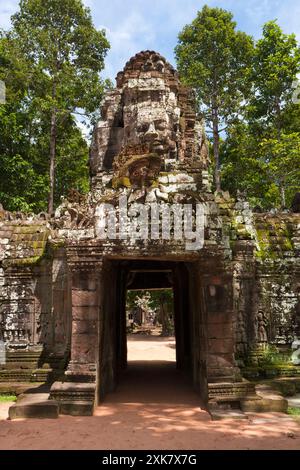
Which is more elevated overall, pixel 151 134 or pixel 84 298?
pixel 151 134

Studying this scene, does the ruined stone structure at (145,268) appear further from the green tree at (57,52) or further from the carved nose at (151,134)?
the green tree at (57,52)

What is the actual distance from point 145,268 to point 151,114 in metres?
4.68

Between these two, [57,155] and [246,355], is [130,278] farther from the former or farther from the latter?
[57,155]

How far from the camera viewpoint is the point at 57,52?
26.2m

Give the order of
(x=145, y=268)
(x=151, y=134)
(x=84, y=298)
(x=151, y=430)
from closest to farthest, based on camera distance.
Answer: (x=151, y=430) → (x=84, y=298) → (x=151, y=134) → (x=145, y=268)

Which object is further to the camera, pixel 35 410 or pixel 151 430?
pixel 35 410

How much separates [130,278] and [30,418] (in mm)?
Answer: 8137

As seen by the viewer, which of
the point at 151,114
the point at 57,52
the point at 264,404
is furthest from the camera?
the point at 57,52

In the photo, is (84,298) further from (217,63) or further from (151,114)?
(217,63)

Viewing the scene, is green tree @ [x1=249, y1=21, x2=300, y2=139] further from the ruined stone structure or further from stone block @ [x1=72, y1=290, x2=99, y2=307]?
stone block @ [x1=72, y1=290, x2=99, y2=307]

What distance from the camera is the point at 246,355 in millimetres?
10250

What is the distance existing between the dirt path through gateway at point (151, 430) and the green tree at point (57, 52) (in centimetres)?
1962

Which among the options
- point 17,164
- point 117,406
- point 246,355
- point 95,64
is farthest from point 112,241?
point 95,64

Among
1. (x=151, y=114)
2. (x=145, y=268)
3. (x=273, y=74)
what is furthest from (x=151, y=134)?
(x=273, y=74)
